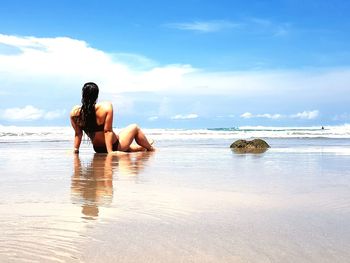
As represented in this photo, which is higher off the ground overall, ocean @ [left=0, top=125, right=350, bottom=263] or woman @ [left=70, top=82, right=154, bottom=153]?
woman @ [left=70, top=82, right=154, bottom=153]

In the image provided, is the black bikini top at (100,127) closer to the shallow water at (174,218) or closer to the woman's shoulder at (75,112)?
the woman's shoulder at (75,112)

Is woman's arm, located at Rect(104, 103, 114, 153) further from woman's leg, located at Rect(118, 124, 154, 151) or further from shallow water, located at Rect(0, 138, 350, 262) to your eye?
shallow water, located at Rect(0, 138, 350, 262)

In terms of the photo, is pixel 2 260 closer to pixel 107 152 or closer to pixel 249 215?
pixel 249 215

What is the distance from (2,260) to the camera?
5.67 feet

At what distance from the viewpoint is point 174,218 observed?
8.27 ft

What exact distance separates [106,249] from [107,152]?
21.7ft

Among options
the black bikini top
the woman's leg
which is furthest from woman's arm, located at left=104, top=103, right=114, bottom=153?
the woman's leg

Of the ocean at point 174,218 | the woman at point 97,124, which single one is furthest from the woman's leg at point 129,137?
the ocean at point 174,218

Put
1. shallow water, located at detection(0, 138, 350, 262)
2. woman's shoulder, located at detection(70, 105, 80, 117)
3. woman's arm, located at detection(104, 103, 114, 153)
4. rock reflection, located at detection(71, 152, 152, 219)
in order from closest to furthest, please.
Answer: shallow water, located at detection(0, 138, 350, 262), rock reflection, located at detection(71, 152, 152, 219), woman's arm, located at detection(104, 103, 114, 153), woman's shoulder, located at detection(70, 105, 80, 117)

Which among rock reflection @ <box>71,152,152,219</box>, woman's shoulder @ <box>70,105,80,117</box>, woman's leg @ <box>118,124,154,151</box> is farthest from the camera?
woman's leg @ <box>118,124,154,151</box>

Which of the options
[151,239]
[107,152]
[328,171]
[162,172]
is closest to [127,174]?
[162,172]

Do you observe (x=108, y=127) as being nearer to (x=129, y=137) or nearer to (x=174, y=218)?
(x=129, y=137)

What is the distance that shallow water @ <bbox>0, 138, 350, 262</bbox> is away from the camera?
6.10 feet

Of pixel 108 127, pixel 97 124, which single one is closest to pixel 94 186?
pixel 108 127
